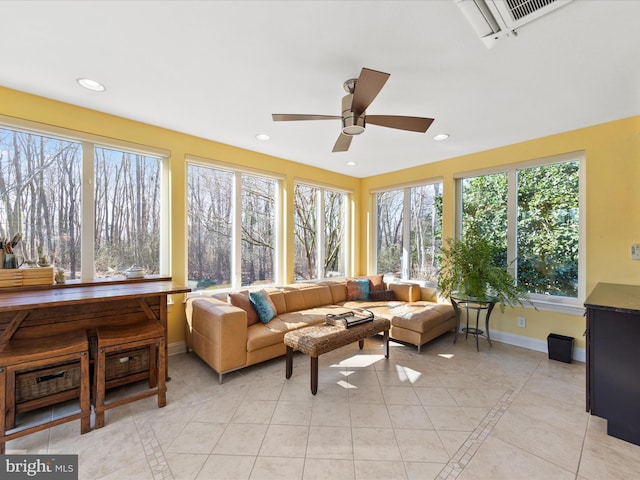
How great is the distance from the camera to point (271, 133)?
3338 millimetres

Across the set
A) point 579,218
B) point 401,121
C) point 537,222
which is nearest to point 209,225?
point 401,121

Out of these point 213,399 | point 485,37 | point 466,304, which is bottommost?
point 213,399

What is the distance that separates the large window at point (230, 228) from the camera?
3.62 meters

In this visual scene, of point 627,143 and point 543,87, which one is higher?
point 543,87

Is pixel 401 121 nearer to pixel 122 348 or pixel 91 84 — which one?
pixel 91 84

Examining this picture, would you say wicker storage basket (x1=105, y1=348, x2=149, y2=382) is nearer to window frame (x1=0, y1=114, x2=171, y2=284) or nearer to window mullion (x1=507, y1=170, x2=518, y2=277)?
window frame (x1=0, y1=114, x2=171, y2=284)

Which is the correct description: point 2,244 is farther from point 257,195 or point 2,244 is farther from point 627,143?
point 627,143

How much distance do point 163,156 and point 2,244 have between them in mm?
1630

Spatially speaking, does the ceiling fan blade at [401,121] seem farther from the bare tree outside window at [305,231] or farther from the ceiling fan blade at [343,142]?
the bare tree outside window at [305,231]

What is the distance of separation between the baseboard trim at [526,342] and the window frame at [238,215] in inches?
125

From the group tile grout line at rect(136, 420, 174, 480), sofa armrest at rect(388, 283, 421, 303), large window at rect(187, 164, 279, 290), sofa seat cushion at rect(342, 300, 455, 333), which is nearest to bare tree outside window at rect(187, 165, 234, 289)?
large window at rect(187, 164, 279, 290)

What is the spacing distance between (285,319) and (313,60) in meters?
2.66

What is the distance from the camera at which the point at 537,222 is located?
353 centimetres

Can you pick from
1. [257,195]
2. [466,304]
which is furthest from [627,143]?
[257,195]
